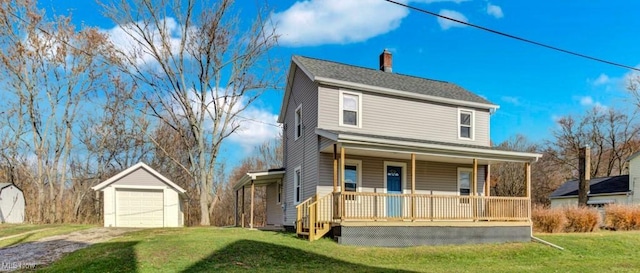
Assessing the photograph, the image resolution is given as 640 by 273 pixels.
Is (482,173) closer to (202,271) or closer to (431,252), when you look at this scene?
(431,252)

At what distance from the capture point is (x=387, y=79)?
1805 cm

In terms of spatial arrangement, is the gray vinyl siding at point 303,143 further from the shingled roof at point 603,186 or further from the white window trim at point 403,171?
the shingled roof at point 603,186

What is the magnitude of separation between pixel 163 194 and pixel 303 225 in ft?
33.3

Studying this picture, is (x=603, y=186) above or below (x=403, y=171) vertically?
below

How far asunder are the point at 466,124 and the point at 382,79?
3988 millimetres

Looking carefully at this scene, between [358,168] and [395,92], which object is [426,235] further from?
[395,92]

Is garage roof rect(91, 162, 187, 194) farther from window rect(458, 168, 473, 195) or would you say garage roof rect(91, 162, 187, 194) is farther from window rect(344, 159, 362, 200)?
window rect(458, 168, 473, 195)

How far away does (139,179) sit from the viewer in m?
21.0

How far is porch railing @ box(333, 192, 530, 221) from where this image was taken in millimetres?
13578

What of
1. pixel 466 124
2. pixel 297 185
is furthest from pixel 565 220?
pixel 297 185

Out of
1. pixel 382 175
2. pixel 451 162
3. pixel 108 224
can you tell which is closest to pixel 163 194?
pixel 108 224

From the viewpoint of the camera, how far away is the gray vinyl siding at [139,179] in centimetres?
2070

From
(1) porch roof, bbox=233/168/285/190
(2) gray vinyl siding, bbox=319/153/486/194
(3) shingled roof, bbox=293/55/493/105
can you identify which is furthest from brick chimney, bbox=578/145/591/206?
(1) porch roof, bbox=233/168/285/190

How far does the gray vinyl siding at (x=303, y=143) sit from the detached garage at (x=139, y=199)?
21.9 feet
